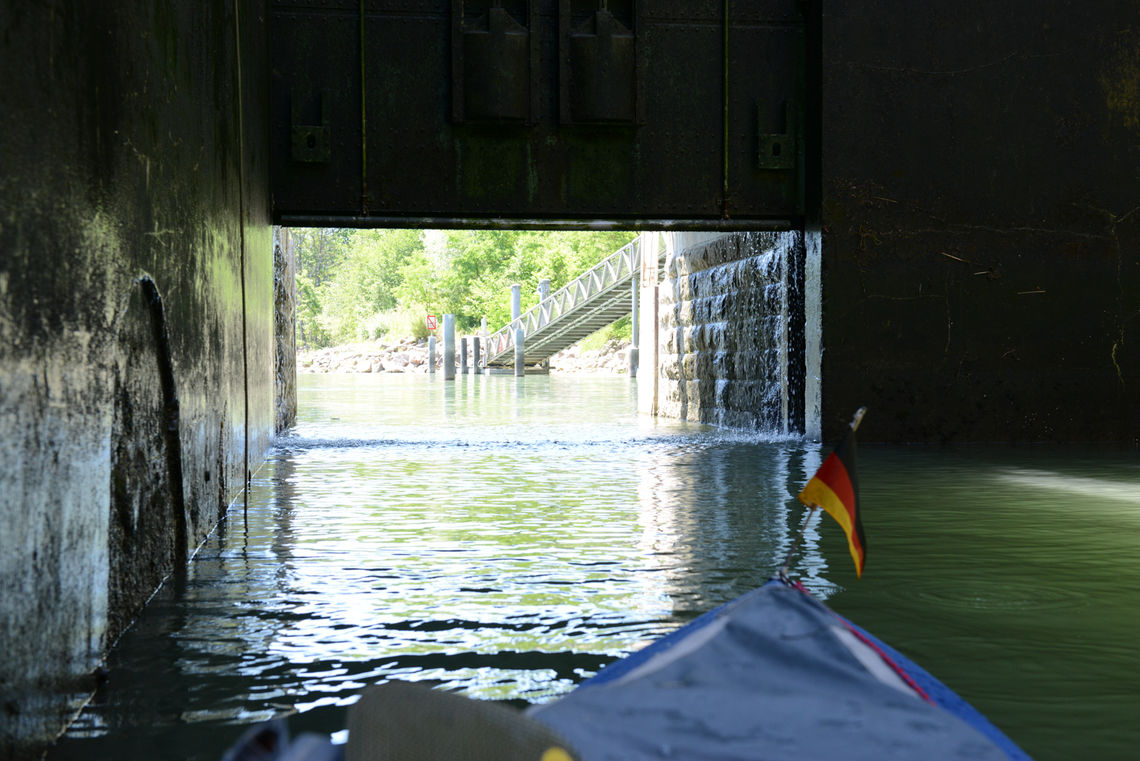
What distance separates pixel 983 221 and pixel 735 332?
346 centimetres

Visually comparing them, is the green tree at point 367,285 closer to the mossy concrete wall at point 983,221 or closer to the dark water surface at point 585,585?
the mossy concrete wall at point 983,221

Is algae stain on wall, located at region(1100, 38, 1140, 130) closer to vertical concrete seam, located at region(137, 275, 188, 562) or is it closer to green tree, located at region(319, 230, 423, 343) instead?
vertical concrete seam, located at region(137, 275, 188, 562)

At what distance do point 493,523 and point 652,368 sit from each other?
38.3ft

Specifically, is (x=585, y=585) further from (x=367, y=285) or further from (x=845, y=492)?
(x=367, y=285)

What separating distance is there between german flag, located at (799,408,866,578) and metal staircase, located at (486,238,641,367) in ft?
104

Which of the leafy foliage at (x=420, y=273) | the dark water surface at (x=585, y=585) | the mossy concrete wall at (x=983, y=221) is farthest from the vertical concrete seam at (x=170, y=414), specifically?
the leafy foliage at (x=420, y=273)

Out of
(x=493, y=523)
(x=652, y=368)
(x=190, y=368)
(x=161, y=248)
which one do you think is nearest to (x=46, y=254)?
(x=161, y=248)

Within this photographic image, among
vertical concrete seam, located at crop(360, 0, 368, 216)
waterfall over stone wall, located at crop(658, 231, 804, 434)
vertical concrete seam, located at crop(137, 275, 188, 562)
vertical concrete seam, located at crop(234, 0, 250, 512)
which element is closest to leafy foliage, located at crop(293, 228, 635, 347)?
waterfall over stone wall, located at crop(658, 231, 804, 434)

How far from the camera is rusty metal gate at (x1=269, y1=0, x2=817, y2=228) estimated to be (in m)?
11.3

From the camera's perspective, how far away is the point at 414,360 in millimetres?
62281

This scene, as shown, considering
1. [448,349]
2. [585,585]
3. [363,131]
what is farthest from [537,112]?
[448,349]

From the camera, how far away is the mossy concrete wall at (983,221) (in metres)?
11.7

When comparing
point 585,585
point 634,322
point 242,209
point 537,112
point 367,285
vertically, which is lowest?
point 585,585

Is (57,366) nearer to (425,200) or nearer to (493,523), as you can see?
(493,523)
